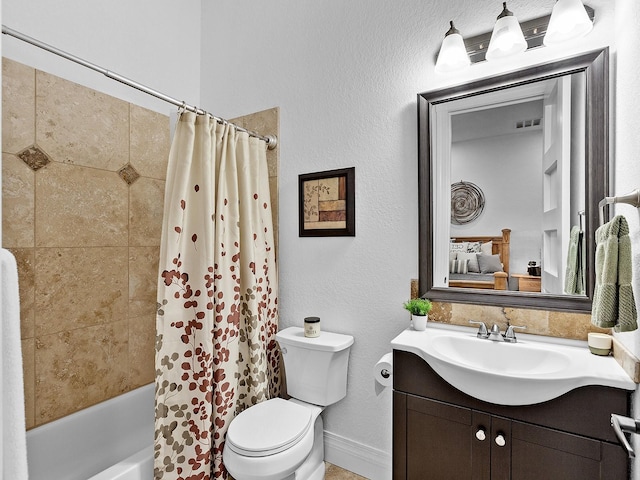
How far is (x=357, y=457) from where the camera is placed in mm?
1914

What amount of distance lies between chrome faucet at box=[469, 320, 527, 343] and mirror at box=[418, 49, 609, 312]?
115mm

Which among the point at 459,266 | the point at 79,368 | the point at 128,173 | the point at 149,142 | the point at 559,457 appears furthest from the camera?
the point at 149,142

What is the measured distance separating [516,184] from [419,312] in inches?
28.8

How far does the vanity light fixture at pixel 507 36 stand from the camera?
4.70 feet

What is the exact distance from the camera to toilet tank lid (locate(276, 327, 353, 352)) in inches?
70.6

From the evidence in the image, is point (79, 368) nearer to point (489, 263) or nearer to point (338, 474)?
point (338, 474)

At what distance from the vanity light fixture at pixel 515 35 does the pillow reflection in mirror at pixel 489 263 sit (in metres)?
0.89

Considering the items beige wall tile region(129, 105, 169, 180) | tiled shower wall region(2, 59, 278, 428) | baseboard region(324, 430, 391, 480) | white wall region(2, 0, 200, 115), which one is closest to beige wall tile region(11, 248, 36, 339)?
tiled shower wall region(2, 59, 278, 428)

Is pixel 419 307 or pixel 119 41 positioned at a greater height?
pixel 119 41

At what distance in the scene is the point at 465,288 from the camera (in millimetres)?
1636

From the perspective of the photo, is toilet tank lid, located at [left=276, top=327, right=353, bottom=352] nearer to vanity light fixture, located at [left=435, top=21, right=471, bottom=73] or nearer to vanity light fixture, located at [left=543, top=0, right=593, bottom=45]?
vanity light fixture, located at [left=435, top=21, right=471, bottom=73]

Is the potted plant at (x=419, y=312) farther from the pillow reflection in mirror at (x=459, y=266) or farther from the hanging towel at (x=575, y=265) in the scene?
the hanging towel at (x=575, y=265)

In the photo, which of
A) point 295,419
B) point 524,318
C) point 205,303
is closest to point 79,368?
point 205,303

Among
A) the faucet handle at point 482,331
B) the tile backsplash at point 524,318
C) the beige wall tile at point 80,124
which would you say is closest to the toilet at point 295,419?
the tile backsplash at point 524,318
